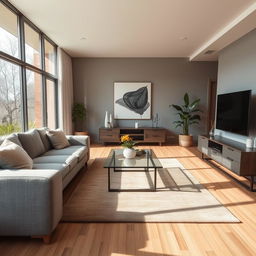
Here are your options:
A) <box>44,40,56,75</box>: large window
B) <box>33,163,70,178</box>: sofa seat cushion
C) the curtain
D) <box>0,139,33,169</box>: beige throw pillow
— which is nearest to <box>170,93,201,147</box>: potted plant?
the curtain

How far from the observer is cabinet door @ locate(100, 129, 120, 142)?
603 cm

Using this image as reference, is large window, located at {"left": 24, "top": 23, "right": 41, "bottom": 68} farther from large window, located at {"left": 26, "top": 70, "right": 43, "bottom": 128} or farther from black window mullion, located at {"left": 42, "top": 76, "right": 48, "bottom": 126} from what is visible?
black window mullion, located at {"left": 42, "top": 76, "right": 48, "bottom": 126}

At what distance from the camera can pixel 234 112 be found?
3822 millimetres

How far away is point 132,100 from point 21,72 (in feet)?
11.5

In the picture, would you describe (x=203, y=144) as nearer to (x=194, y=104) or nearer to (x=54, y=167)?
(x=194, y=104)

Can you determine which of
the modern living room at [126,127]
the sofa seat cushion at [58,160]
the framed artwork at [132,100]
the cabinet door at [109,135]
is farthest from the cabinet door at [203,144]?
the sofa seat cushion at [58,160]

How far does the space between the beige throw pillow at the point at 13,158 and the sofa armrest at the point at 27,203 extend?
379mm

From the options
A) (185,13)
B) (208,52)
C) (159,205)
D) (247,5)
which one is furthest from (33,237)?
(208,52)

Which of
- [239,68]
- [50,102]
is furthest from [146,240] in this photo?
[50,102]

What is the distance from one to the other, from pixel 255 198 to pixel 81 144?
3.00 metres

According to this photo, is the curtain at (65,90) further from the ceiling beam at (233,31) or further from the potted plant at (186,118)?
the ceiling beam at (233,31)

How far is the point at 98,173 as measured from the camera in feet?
11.8

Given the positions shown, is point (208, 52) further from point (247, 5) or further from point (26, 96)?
point (26, 96)

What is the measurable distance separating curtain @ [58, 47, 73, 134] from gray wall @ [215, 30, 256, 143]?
3998 millimetres
